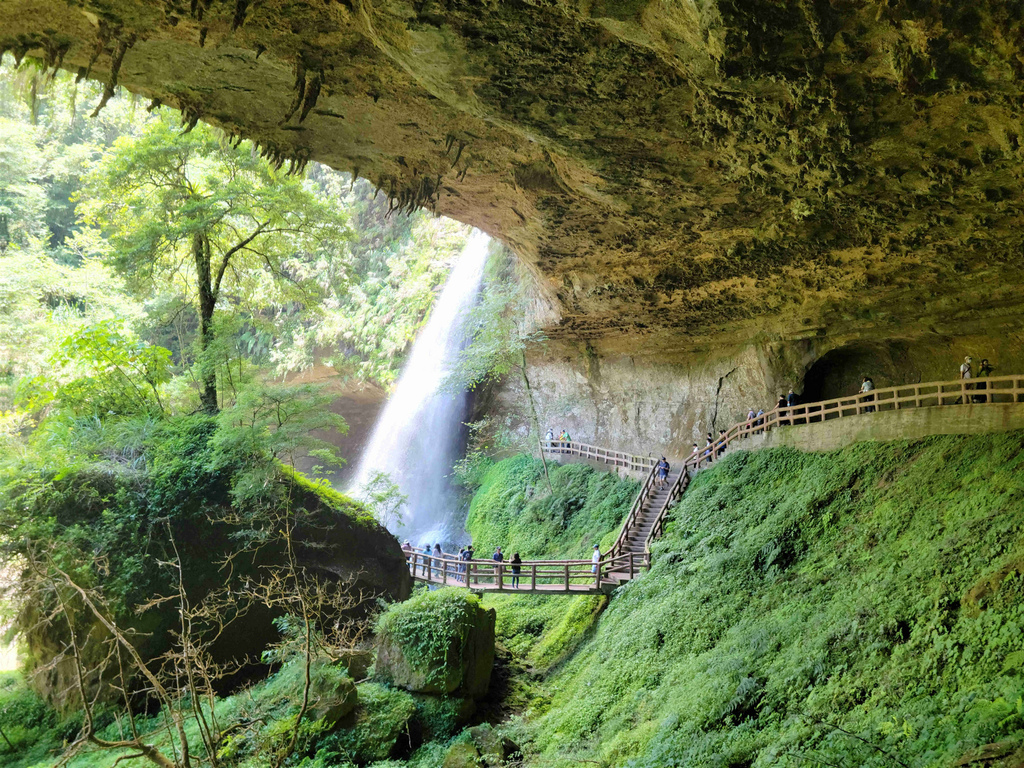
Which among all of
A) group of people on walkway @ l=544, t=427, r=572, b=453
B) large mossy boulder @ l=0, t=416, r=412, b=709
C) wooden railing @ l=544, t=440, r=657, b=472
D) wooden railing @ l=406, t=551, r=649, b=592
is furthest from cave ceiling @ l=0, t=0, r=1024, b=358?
group of people on walkway @ l=544, t=427, r=572, b=453

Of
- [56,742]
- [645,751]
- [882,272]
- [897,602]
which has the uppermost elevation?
[882,272]

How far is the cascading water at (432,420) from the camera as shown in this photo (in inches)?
1085

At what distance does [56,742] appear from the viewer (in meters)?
11.3

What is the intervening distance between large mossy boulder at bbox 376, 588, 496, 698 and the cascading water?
1393 cm

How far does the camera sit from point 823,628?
368 inches

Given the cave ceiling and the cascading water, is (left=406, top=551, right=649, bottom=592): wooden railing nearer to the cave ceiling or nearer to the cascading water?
the cave ceiling

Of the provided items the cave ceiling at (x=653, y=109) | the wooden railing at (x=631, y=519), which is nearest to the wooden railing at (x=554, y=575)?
the wooden railing at (x=631, y=519)

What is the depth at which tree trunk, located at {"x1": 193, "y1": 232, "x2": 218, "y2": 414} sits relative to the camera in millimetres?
15438

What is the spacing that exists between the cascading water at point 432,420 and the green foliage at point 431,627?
1405 centimetres

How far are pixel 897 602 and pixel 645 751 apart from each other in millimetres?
4098

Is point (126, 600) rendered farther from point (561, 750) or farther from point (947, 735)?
point (947, 735)

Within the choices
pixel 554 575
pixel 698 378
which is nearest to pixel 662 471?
pixel 698 378

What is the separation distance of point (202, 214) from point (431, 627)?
10.6 metres

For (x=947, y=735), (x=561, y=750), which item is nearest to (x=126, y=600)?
(x=561, y=750)
